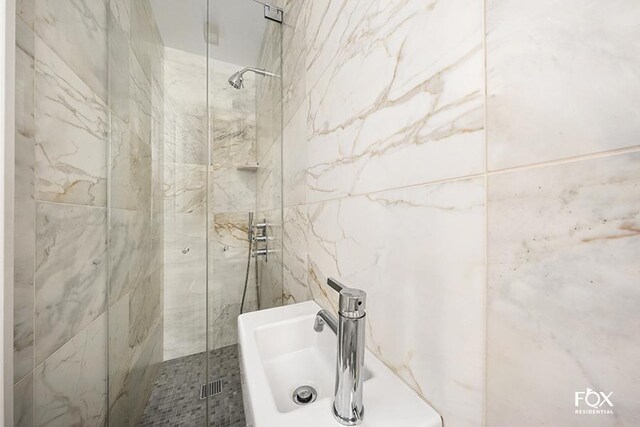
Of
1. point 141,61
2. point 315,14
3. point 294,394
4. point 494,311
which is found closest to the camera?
point 494,311

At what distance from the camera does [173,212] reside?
153 cm

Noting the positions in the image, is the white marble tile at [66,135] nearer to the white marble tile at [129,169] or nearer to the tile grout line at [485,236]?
the white marble tile at [129,169]

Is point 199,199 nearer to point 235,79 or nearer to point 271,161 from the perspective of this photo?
point 271,161

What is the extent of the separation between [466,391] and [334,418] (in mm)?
236

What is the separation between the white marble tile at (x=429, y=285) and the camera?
35cm

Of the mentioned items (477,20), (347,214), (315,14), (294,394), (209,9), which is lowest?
(294,394)

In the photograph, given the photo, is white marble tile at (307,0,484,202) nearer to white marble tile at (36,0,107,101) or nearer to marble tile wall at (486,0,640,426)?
marble tile wall at (486,0,640,426)

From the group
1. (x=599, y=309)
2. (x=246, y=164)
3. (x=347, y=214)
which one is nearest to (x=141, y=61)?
(x=246, y=164)

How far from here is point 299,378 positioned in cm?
69

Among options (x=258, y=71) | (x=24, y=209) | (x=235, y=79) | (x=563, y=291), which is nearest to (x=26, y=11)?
(x=24, y=209)

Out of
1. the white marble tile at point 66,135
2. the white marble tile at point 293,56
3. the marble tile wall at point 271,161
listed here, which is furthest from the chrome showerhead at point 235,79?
the white marble tile at point 66,135

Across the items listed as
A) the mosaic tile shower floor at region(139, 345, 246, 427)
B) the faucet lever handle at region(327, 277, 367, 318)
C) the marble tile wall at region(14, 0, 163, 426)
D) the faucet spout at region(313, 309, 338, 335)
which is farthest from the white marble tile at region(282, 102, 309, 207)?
the mosaic tile shower floor at region(139, 345, 246, 427)

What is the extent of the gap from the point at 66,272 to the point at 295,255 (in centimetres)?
82

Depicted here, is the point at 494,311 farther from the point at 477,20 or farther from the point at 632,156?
the point at 477,20
